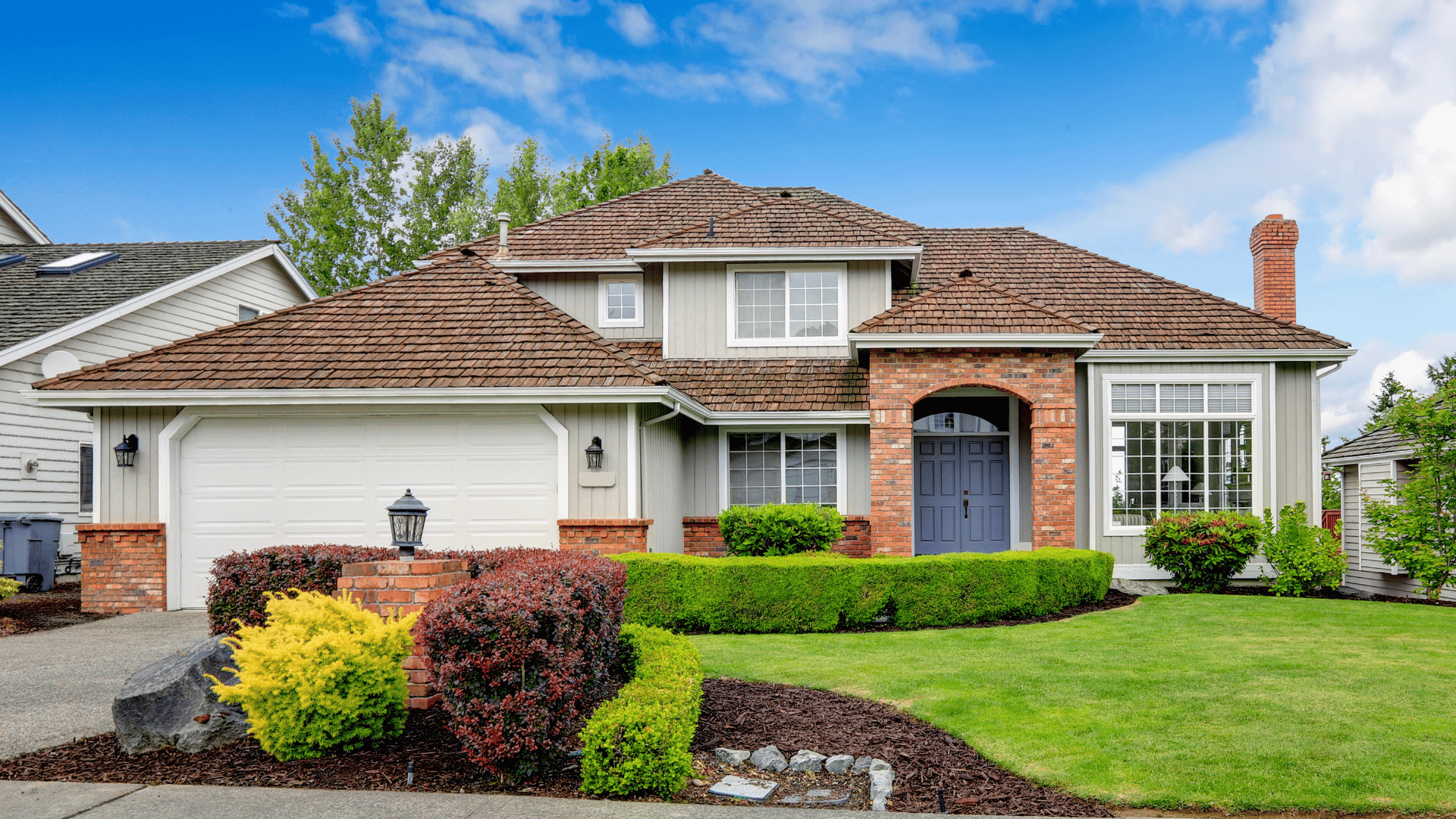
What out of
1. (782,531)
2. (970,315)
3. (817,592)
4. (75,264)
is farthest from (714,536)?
(75,264)

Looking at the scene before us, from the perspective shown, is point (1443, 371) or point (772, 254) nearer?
point (772, 254)

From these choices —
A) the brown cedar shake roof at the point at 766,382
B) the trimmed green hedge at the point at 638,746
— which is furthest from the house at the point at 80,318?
the trimmed green hedge at the point at 638,746

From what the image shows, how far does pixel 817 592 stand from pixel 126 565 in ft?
28.0

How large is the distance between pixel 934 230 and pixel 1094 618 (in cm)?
982

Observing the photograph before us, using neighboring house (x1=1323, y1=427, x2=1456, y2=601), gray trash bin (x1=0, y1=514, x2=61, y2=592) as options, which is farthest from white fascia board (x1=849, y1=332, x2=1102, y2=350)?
gray trash bin (x1=0, y1=514, x2=61, y2=592)

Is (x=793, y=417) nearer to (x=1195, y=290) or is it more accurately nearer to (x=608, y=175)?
(x=1195, y=290)

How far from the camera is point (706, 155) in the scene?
23.1m

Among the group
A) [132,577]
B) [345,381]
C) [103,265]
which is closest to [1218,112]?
[345,381]

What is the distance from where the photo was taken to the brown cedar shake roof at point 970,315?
1209cm

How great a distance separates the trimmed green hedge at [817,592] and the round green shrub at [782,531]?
1.32 meters

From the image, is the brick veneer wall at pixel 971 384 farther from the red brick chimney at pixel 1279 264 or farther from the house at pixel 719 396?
the red brick chimney at pixel 1279 264

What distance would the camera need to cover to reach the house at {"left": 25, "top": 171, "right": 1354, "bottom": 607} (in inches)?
432

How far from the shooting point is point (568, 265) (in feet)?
48.6

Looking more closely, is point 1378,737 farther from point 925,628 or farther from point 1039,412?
point 1039,412
